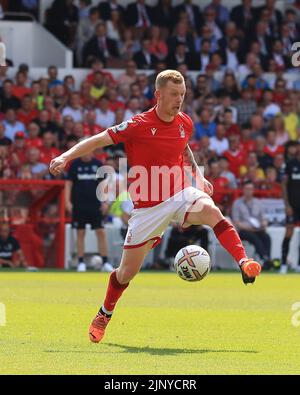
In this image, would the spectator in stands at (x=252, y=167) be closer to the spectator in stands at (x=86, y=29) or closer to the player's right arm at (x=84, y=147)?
the spectator in stands at (x=86, y=29)

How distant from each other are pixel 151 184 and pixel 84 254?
1226cm

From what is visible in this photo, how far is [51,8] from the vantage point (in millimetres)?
28234

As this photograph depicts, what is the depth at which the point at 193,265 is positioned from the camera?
10680 millimetres

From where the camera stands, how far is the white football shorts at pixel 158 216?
10.4 meters

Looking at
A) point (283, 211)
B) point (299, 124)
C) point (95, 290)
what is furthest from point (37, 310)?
point (299, 124)

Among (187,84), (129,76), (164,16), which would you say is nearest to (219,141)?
(187,84)

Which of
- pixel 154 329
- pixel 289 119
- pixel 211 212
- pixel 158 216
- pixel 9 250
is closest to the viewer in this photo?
pixel 211 212

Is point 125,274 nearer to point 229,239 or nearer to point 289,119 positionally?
point 229,239

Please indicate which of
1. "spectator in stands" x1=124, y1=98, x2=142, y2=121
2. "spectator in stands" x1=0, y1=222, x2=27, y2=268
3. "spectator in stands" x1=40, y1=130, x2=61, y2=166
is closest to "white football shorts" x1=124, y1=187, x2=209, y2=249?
"spectator in stands" x1=0, y1=222, x2=27, y2=268

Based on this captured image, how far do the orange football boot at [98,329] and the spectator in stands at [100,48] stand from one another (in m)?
17.2

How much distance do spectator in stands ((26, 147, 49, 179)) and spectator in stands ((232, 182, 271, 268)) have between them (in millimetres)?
3947

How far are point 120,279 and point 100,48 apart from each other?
693 inches

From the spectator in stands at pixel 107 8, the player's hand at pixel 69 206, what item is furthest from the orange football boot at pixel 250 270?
the spectator in stands at pixel 107 8
